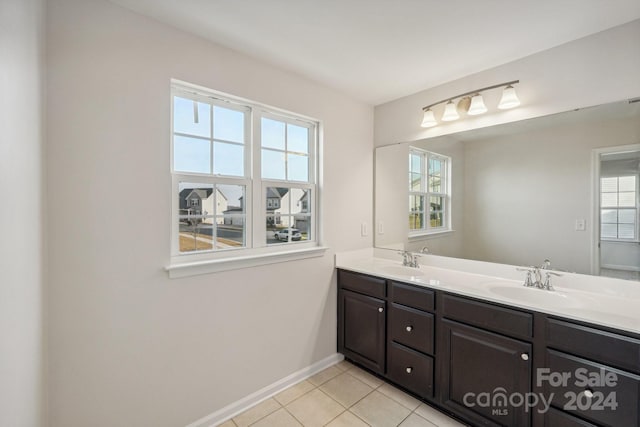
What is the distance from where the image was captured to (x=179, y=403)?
5.30 ft

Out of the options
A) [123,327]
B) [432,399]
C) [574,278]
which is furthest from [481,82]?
[123,327]

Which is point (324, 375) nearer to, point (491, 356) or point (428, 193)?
point (491, 356)

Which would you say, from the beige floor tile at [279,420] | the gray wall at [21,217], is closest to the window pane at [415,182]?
the beige floor tile at [279,420]

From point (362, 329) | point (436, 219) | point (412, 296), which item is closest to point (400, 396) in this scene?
point (362, 329)

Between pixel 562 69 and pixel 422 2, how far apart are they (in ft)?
3.55

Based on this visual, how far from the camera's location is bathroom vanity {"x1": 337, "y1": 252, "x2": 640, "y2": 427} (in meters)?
1.25

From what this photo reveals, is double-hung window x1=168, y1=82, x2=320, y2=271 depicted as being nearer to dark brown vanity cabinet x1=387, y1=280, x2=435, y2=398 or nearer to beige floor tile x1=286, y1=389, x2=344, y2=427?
dark brown vanity cabinet x1=387, y1=280, x2=435, y2=398

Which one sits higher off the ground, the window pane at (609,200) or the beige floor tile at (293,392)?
the window pane at (609,200)

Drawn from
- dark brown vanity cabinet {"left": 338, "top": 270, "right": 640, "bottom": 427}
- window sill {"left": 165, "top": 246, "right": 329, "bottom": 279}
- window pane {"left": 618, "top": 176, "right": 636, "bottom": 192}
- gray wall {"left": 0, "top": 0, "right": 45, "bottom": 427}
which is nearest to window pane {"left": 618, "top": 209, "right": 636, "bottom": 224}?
window pane {"left": 618, "top": 176, "right": 636, "bottom": 192}

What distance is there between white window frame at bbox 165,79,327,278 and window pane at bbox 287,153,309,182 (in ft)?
0.13

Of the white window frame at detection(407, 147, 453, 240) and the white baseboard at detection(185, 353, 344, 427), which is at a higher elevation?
the white window frame at detection(407, 147, 453, 240)

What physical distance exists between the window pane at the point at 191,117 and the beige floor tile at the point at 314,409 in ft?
6.35

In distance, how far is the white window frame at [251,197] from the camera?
1657 millimetres

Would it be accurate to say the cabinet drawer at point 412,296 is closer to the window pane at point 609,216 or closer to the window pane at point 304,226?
the window pane at point 304,226
